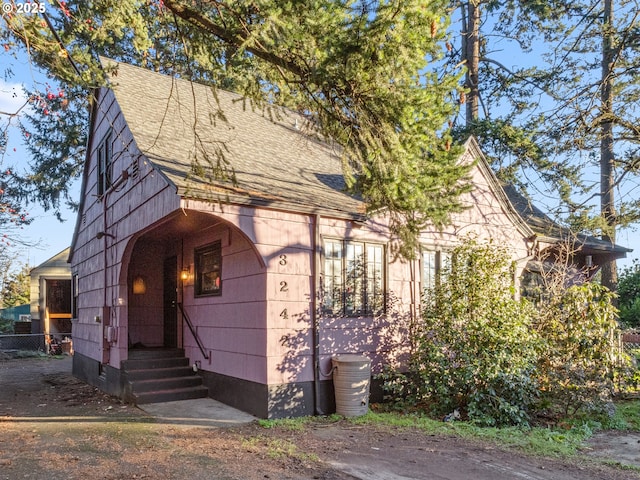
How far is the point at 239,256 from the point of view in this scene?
8.24 m

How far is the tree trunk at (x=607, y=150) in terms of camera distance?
12.6 m

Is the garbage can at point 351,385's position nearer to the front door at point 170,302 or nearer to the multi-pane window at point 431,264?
the multi-pane window at point 431,264

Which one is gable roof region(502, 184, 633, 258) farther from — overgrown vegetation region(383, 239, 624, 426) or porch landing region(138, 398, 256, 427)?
porch landing region(138, 398, 256, 427)

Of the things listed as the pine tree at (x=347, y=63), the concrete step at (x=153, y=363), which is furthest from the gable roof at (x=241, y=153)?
the concrete step at (x=153, y=363)

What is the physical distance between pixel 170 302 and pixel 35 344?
11568 mm

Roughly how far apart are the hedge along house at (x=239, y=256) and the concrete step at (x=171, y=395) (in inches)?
1.3

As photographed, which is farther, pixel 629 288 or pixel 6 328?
pixel 6 328

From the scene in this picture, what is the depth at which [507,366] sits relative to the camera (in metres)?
7.63

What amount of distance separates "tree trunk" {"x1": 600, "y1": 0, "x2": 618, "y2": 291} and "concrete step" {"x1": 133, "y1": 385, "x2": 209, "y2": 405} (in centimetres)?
1014

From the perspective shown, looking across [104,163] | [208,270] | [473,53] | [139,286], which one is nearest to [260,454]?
[208,270]

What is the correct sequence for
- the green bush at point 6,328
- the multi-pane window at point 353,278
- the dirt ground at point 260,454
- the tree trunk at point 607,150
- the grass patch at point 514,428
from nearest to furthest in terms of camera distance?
the dirt ground at point 260,454, the grass patch at point 514,428, the multi-pane window at point 353,278, the tree trunk at point 607,150, the green bush at point 6,328

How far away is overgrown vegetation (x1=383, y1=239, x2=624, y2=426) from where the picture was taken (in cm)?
746

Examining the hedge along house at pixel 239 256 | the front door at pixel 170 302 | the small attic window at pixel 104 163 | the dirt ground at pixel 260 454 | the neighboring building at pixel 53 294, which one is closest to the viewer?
the dirt ground at pixel 260 454

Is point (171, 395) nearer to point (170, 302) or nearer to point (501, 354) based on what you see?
point (170, 302)
